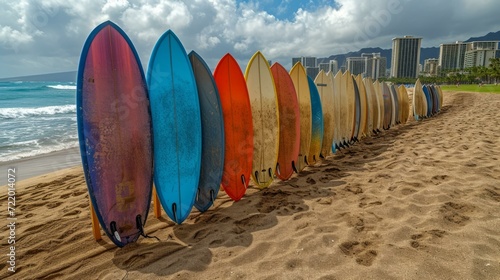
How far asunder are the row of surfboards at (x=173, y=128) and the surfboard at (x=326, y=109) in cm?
90

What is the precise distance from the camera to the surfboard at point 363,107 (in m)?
6.19

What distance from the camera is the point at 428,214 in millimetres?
2393

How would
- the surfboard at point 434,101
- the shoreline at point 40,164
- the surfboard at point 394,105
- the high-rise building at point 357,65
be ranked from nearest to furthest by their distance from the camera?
1. the shoreline at point 40,164
2. the surfboard at point 394,105
3. the surfboard at point 434,101
4. the high-rise building at point 357,65

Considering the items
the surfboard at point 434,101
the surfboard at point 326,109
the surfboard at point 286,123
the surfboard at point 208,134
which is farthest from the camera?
the surfboard at point 434,101

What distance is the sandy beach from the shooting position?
1.84m

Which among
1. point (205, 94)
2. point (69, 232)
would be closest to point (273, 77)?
point (205, 94)

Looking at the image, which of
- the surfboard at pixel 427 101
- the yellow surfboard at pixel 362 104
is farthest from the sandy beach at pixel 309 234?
the surfboard at pixel 427 101

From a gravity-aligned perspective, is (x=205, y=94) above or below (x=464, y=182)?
above

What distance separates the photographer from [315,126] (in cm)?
439

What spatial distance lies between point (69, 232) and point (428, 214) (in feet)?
10.9

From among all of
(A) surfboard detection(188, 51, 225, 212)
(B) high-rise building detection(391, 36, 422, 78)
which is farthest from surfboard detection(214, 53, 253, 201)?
(B) high-rise building detection(391, 36, 422, 78)

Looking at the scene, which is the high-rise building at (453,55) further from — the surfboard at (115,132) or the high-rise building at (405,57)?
the surfboard at (115,132)

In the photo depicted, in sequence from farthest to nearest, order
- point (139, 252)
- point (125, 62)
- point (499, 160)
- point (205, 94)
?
point (499, 160), point (205, 94), point (125, 62), point (139, 252)

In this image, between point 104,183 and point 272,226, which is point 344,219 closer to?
point 272,226
